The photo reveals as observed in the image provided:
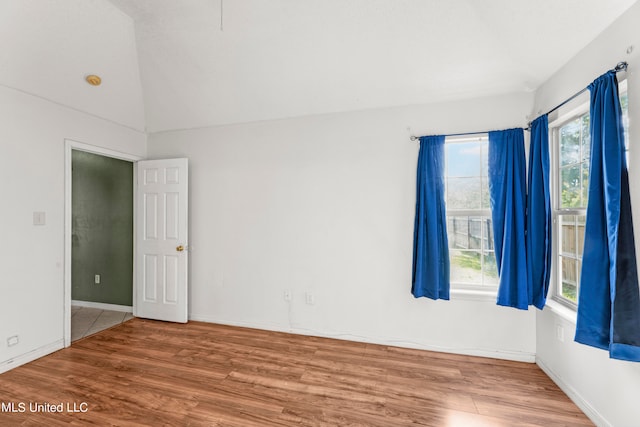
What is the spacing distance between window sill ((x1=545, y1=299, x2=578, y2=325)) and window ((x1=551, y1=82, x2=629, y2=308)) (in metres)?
0.05

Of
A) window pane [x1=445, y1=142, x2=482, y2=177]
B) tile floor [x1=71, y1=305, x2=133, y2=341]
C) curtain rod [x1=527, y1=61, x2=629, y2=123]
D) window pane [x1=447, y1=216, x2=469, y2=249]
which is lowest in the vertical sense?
tile floor [x1=71, y1=305, x2=133, y2=341]

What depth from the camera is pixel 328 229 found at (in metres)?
3.06

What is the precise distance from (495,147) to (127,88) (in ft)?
12.7

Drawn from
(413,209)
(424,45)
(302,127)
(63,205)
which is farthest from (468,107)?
(63,205)

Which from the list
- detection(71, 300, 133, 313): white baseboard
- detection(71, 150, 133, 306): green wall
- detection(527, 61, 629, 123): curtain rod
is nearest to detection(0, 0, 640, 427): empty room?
detection(527, 61, 629, 123): curtain rod

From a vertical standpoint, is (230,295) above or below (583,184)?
below

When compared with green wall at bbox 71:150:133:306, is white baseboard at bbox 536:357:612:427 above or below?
below

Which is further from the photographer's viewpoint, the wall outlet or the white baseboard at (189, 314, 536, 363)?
the wall outlet

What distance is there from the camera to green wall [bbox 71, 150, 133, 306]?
3.94 meters

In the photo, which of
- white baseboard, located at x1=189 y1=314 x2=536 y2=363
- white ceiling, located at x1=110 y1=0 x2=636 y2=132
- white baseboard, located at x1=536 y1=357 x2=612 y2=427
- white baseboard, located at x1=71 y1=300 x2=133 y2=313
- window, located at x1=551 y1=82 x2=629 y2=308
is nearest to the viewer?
white baseboard, located at x1=536 y1=357 x2=612 y2=427

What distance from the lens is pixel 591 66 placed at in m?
1.85

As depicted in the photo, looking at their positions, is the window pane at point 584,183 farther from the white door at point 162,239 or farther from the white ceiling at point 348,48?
the white door at point 162,239

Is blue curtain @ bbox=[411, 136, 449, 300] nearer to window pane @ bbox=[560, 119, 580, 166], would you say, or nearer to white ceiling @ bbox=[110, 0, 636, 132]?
white ceiling @ bbox=[110, 0, 636, 132]

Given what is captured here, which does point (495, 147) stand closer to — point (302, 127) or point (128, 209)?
point (302, 127)
